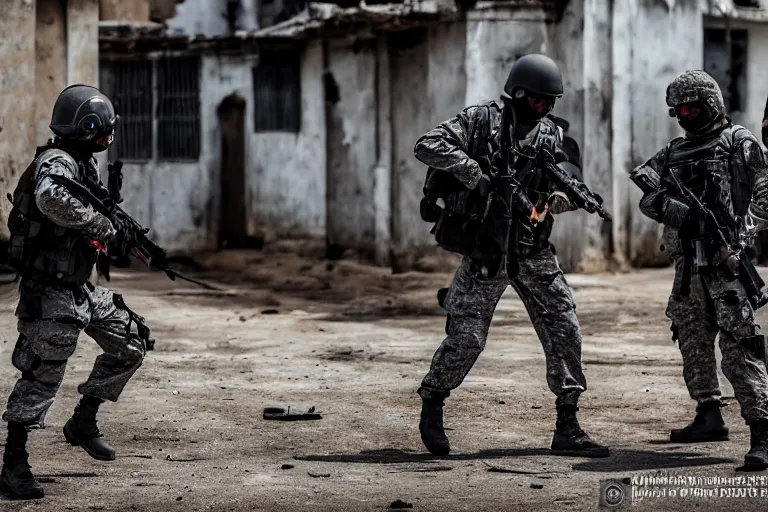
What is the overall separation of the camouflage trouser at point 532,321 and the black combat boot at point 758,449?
3.02 feet

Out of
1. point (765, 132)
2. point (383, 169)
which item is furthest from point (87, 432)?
point (383, 169)

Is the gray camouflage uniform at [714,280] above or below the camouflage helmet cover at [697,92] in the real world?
below

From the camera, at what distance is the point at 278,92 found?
21.3 meters

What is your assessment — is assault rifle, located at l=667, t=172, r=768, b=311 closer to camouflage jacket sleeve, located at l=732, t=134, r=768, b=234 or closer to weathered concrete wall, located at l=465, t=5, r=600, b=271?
camouflage jacket sleeve, located at l=732, t=134, r=768, b=234

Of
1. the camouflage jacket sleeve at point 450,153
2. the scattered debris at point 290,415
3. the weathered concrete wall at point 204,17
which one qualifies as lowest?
the scattered debris at point 290,415

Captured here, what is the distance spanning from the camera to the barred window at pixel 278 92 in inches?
830

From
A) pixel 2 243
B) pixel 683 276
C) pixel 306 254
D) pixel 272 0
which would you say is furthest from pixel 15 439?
pixel 272 0

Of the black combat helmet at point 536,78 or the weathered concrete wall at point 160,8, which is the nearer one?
the black combat helmet at point 536,78

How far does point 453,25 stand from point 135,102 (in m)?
6.26

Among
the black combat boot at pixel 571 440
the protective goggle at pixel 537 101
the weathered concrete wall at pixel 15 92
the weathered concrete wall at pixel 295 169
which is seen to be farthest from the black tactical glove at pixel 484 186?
the weathered concrete wall at pixel 295 169

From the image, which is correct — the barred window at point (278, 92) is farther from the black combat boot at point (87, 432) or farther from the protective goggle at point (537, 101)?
A: the black combat boot at point (87, 432)

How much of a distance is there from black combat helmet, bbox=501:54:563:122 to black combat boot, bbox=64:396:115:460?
2.44m

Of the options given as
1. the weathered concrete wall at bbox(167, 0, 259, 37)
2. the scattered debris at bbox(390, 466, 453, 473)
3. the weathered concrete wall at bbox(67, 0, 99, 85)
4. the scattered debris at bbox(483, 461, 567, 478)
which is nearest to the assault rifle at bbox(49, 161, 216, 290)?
the scattered debris at bbox(390, 466, 453, 473)

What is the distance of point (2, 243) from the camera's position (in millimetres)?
13016
